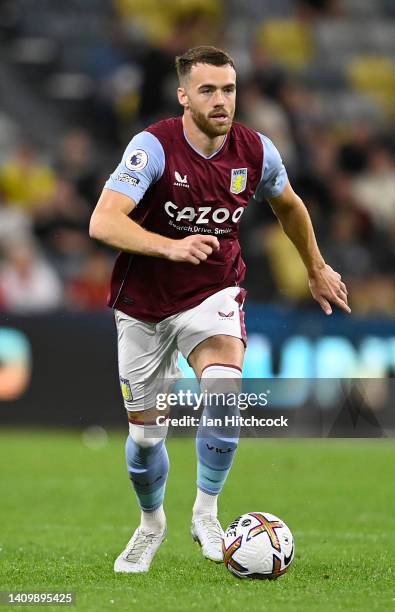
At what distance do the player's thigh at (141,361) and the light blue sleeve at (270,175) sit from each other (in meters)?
0.92

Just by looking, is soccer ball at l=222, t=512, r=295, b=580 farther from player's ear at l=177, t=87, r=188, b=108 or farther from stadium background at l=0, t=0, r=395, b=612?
player's ear at l=177, t=87, r=188, b=108

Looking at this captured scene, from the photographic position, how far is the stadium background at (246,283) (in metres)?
6.79

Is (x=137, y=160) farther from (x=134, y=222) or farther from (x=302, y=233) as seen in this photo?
(x=302, y=233)

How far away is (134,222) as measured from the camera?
5949mm

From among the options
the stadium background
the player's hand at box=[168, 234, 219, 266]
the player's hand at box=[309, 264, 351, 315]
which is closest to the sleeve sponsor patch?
the player's hand at box=[168, 234, 219, 266]

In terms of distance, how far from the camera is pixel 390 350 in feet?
42.3

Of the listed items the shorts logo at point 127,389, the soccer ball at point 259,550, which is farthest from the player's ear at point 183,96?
the soccer ball at point 259,550

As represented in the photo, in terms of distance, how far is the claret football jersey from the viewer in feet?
20.7

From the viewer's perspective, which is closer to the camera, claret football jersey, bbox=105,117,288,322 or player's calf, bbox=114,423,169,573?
claret football jersey, bbox=105,117,288,322

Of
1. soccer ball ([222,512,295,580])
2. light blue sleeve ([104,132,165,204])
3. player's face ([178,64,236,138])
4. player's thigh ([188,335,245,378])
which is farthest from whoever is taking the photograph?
player's thigh ([188,335,245,378])

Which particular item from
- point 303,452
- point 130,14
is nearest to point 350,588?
point 303,452

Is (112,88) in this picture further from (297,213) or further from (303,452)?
(297,213)

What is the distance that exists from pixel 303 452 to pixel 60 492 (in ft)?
10.9

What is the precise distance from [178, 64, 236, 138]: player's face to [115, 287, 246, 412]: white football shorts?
0.86 m
